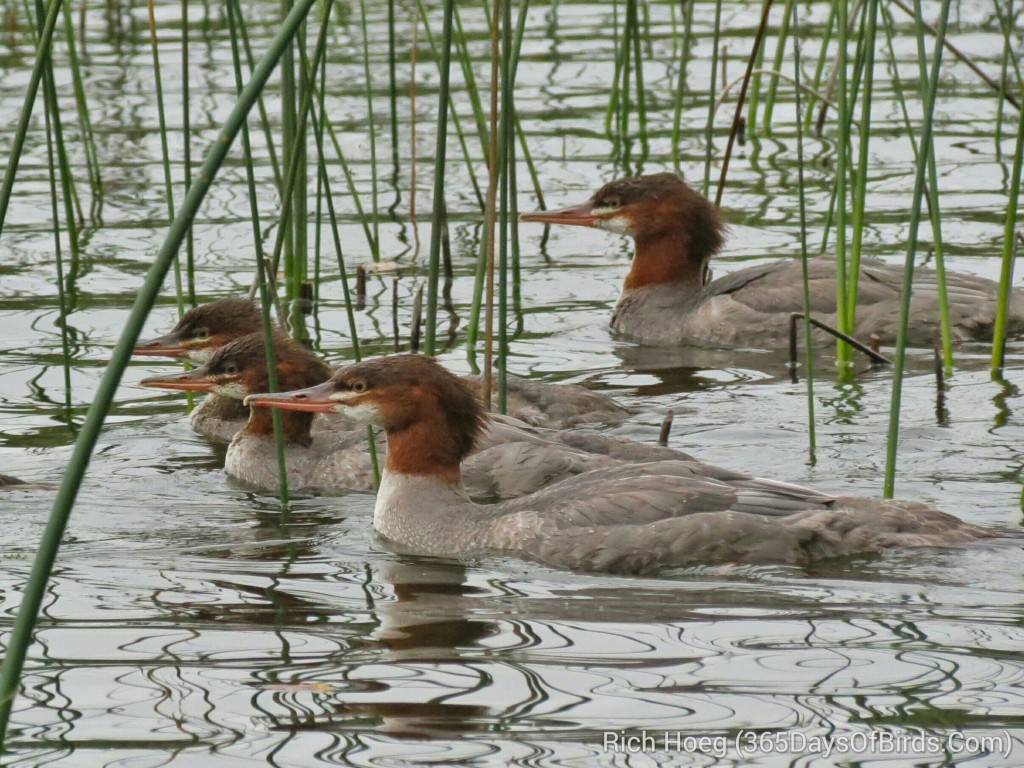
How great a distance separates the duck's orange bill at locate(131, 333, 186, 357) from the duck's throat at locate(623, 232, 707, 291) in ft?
11.2

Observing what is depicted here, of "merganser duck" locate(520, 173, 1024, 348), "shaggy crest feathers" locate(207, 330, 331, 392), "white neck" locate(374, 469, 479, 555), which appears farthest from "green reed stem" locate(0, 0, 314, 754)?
"merganser duck" locate(520, 173, 1024, 348)

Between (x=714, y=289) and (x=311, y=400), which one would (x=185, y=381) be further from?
(x=714, y=289)

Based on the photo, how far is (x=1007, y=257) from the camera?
25.5 ft

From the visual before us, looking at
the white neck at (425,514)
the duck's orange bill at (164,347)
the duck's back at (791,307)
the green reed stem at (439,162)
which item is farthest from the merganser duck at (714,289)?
the green reed stem at (439,162)

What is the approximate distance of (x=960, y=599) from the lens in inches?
236

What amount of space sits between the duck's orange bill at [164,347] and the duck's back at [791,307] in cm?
308

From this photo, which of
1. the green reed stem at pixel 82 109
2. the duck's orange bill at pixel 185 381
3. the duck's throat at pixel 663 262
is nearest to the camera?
the duck's orange bill at pixel 185 381

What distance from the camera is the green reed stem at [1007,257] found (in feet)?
23.7

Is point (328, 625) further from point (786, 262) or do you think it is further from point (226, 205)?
point (226, 205)

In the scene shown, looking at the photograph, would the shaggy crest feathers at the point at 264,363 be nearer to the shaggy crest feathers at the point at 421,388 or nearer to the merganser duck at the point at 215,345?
the merganser duck at the point at 215,345

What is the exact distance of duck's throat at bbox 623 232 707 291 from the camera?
11.7m

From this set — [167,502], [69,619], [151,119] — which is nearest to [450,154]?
[151,119]

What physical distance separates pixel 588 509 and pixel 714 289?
15.2ft

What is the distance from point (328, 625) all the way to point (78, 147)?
10.9m
